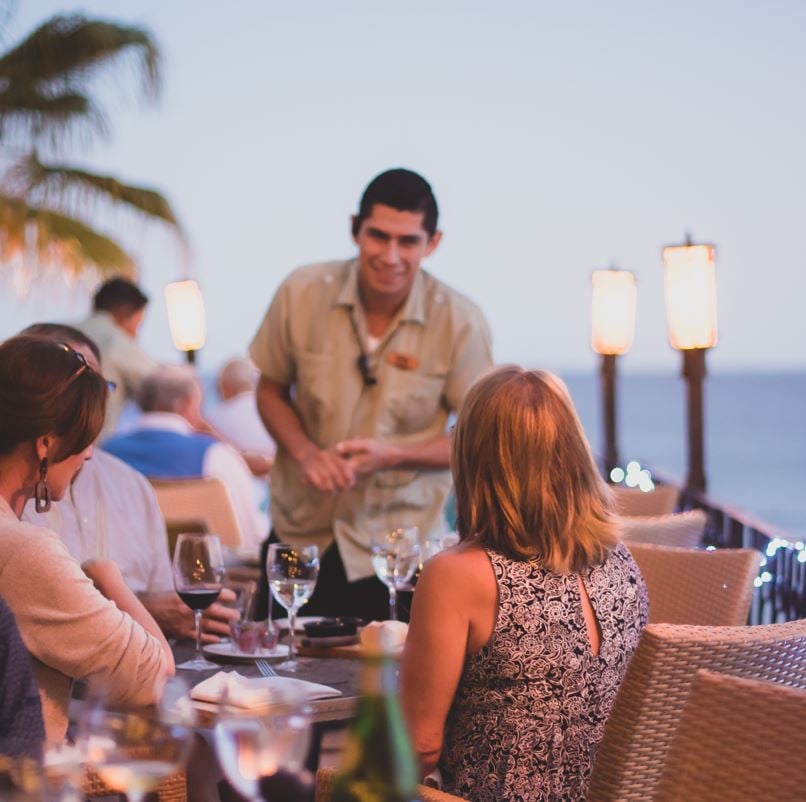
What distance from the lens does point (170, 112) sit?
14.8m

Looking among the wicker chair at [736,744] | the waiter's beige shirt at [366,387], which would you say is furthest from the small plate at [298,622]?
the wicker chair at [736,744]

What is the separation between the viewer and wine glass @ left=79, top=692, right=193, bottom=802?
1.43 metres

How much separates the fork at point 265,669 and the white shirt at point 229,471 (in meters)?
3.07

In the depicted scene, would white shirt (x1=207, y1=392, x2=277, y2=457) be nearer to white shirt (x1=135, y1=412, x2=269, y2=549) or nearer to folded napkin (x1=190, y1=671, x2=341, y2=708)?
white shirt (x1=135, y1=412, x2=269, y2=549)

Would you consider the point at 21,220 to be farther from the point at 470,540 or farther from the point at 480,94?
the point at 470,540

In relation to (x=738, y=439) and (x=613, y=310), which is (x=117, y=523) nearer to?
(x=613, y=310)

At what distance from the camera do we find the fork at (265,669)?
2.89 m

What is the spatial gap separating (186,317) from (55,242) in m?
5.27

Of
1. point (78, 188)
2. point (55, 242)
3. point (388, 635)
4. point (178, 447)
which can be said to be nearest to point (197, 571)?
point (388, 635)

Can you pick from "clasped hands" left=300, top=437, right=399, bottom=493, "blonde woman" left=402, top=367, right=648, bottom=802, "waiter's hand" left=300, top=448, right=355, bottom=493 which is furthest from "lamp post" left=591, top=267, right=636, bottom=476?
"blonde woman" left=402, top=367, right=648, bottom=802

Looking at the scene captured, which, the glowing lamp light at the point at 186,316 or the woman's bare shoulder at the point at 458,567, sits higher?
the glowing lamp light at the point at 186,316

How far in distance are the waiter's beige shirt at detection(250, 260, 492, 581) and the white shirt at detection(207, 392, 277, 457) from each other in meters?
3.85

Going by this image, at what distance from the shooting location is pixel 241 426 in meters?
8.11

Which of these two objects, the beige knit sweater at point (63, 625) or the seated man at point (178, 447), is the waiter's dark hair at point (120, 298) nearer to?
the seated man at point (178, 447)
